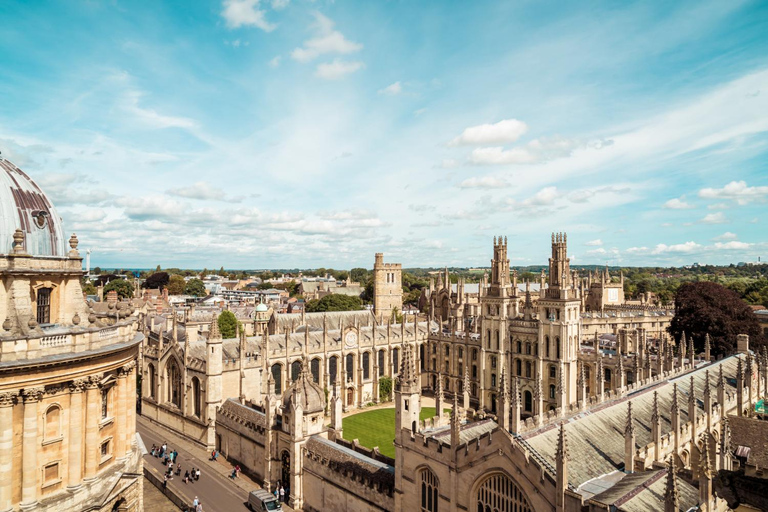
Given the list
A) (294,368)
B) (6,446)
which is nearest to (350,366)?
(294,368)

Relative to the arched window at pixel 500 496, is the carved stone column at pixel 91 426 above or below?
above

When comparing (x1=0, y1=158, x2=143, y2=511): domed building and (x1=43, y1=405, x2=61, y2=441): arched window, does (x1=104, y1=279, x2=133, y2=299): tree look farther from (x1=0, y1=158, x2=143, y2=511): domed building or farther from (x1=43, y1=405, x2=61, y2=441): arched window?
(x1=43, y1=405, x2=61, y2=441): arched window

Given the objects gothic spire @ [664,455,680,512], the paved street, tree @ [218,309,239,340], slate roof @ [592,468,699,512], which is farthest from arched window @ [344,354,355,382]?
gothic spire @ [664,455,680,512]

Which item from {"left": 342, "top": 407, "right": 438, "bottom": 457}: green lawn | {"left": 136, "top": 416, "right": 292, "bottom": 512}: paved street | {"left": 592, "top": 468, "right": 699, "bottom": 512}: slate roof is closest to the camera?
{"left": 592, "top": 468, "right": 699, "bottom": 512}: slate roof

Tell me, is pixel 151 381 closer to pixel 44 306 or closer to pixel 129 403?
pixel 129 403

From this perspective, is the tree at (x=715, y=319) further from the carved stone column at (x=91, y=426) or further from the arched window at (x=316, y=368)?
the carved stone column at (x=91, y=426)

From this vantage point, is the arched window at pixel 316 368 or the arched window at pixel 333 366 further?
the arched window at pixel 333 366

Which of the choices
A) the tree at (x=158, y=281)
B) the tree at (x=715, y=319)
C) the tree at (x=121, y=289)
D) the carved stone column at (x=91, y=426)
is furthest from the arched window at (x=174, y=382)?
the tree at (x=158, y=281)

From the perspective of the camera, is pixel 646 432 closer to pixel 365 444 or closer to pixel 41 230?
pixel 365 444
